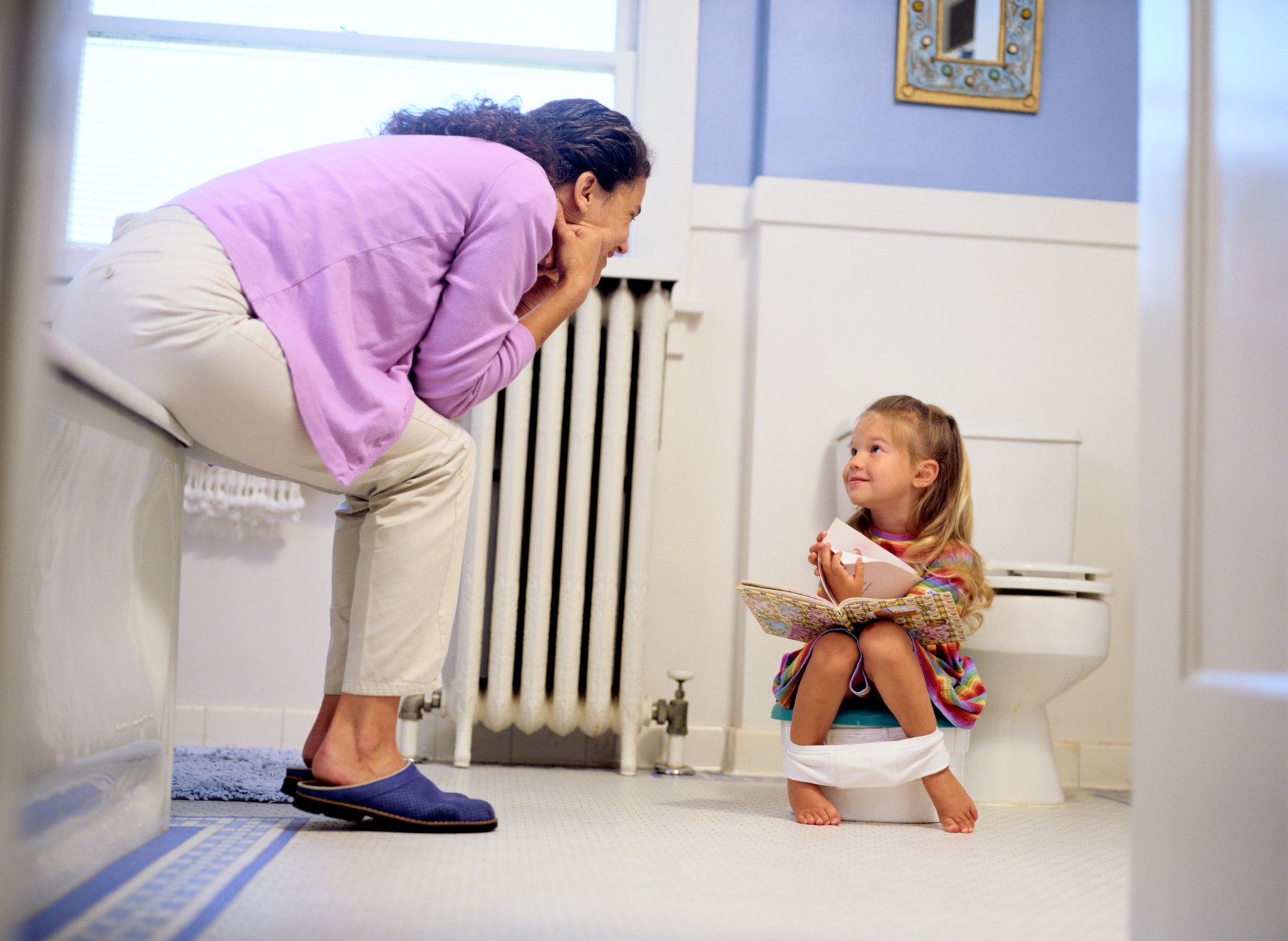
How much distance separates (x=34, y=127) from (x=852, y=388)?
6.11 feet

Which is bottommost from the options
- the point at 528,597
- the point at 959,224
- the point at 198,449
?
the point at 528,597

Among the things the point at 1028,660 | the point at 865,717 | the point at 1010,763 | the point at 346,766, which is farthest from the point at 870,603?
the point at 346,766

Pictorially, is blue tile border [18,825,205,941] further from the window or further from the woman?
the window

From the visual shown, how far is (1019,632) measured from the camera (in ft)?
5.95

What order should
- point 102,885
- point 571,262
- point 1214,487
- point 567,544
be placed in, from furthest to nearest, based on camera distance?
point 567,544, point 571,262, point 102,885, point 1214,487

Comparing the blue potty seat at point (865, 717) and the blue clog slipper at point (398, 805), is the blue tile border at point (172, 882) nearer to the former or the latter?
the blue clog slipper at point (398, 805)

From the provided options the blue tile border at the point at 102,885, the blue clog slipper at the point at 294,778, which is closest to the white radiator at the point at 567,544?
the blue clog slipper at the point at 294,778

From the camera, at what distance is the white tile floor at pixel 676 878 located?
35.5 inches

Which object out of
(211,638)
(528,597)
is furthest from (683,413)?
(211,638)

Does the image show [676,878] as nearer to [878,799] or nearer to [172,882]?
[172,882]

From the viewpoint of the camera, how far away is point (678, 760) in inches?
82.9

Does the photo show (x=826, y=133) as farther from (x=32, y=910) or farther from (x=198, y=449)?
(x=32, y=910)

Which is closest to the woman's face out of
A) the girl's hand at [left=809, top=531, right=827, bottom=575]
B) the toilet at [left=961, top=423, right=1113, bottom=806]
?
the girl's hand at [left=809, top=531, right=827, bottom=575]

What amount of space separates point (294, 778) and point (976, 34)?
74.6 inches
